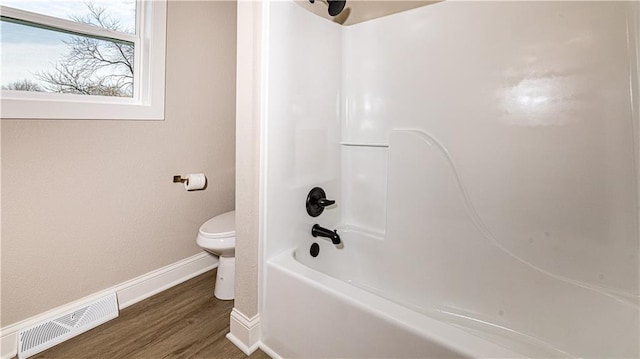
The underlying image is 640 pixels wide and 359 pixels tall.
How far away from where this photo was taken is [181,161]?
2.12m

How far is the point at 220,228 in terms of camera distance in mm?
1966

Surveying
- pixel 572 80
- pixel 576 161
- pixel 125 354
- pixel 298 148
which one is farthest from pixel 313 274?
pixel 572 80

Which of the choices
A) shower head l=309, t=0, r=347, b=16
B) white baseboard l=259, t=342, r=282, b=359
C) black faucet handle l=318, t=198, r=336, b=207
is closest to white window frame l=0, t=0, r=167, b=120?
shower head l=309, t=0, r=347, b=16

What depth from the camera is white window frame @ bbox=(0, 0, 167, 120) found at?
4.68ft

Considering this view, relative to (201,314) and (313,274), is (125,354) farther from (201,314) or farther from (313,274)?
(313,274)

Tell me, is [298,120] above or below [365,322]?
above

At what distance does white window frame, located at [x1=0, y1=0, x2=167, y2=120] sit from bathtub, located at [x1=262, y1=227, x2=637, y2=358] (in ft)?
4.24

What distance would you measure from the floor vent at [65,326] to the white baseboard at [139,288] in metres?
0.03

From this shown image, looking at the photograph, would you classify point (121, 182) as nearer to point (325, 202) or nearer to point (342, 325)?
point (325, 202)

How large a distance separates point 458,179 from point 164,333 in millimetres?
1785

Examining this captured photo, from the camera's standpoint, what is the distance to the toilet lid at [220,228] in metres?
1.89

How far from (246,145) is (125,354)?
118 centimetres

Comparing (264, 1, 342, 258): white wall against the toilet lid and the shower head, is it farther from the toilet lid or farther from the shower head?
the toilet lid

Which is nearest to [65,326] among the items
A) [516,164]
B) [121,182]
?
[121,182]
